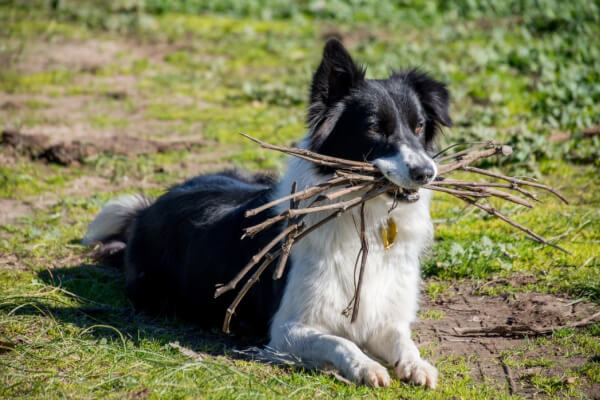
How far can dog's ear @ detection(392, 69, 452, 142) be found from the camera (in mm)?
4777

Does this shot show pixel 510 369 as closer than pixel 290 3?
Yes

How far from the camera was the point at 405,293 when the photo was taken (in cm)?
450

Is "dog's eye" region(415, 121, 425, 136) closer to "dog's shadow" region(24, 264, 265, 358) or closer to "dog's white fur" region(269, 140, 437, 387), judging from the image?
"dog's white fur" region(269, 140, 437, 387)

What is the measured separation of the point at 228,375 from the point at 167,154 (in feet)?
17.2

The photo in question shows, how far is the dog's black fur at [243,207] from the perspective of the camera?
14.6ft

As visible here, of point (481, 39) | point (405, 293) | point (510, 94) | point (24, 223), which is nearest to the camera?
point (405, 293)

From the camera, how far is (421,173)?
3.91 meters

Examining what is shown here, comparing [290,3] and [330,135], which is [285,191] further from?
[290,3]

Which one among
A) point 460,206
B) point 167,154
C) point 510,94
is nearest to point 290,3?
point 510,94

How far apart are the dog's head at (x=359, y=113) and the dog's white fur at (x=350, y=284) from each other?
271mm

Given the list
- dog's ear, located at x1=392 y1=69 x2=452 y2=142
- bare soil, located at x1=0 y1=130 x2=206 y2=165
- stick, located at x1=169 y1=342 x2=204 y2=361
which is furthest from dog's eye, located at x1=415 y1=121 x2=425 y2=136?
bare soil, located at x1=0 y1=130 x2=206 y2=165

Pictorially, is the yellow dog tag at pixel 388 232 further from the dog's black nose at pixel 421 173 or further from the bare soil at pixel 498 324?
the bare soil at pixel 498 324

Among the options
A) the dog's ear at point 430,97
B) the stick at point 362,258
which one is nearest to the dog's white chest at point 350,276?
the stick at point 362,258

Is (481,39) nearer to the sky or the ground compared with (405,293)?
nearer to the sky
